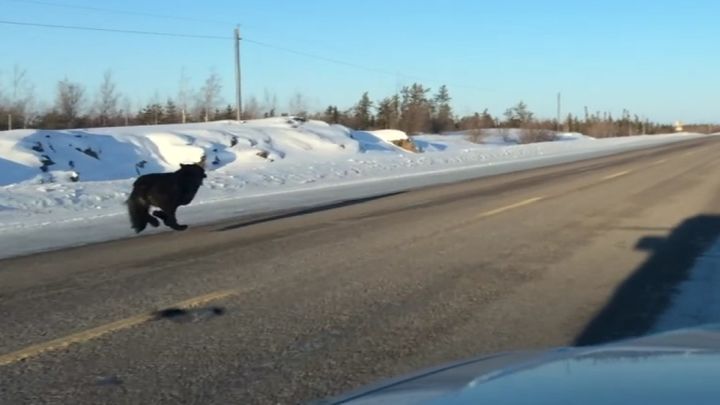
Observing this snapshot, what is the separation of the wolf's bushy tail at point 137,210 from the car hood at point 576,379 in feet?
33.4

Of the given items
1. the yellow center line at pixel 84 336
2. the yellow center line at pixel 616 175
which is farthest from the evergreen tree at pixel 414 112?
the yellow center line at pixel 84 336

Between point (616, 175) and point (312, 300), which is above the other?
point (312, 300)

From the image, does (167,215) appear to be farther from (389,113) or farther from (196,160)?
(389,113)

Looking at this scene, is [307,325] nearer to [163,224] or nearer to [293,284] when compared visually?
[293,284]

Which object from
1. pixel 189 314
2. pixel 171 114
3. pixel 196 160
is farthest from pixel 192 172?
pixel 171 114

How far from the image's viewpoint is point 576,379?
315 centimetres

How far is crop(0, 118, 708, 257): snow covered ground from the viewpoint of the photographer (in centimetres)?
1636

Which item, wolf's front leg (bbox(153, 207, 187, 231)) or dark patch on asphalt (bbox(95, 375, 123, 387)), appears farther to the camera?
wolf's front leg (bbox(153, 207, 187, 231))

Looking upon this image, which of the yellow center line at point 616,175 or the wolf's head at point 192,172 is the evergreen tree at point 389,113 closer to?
the yellow center line at point 616,175

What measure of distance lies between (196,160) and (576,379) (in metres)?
32.9

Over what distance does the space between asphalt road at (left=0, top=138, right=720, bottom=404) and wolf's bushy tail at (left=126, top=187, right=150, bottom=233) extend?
418 millimetres

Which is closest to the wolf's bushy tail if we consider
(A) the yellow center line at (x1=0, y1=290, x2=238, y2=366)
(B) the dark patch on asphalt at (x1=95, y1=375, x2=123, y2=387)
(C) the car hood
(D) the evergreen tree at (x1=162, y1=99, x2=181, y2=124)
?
(A) the yellow center line at (x1=0, y1=290, x2=238, y2=366)

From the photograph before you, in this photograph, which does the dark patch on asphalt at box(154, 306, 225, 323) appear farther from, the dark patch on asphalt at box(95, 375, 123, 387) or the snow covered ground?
the snow covered ground

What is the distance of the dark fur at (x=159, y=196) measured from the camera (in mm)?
13375
